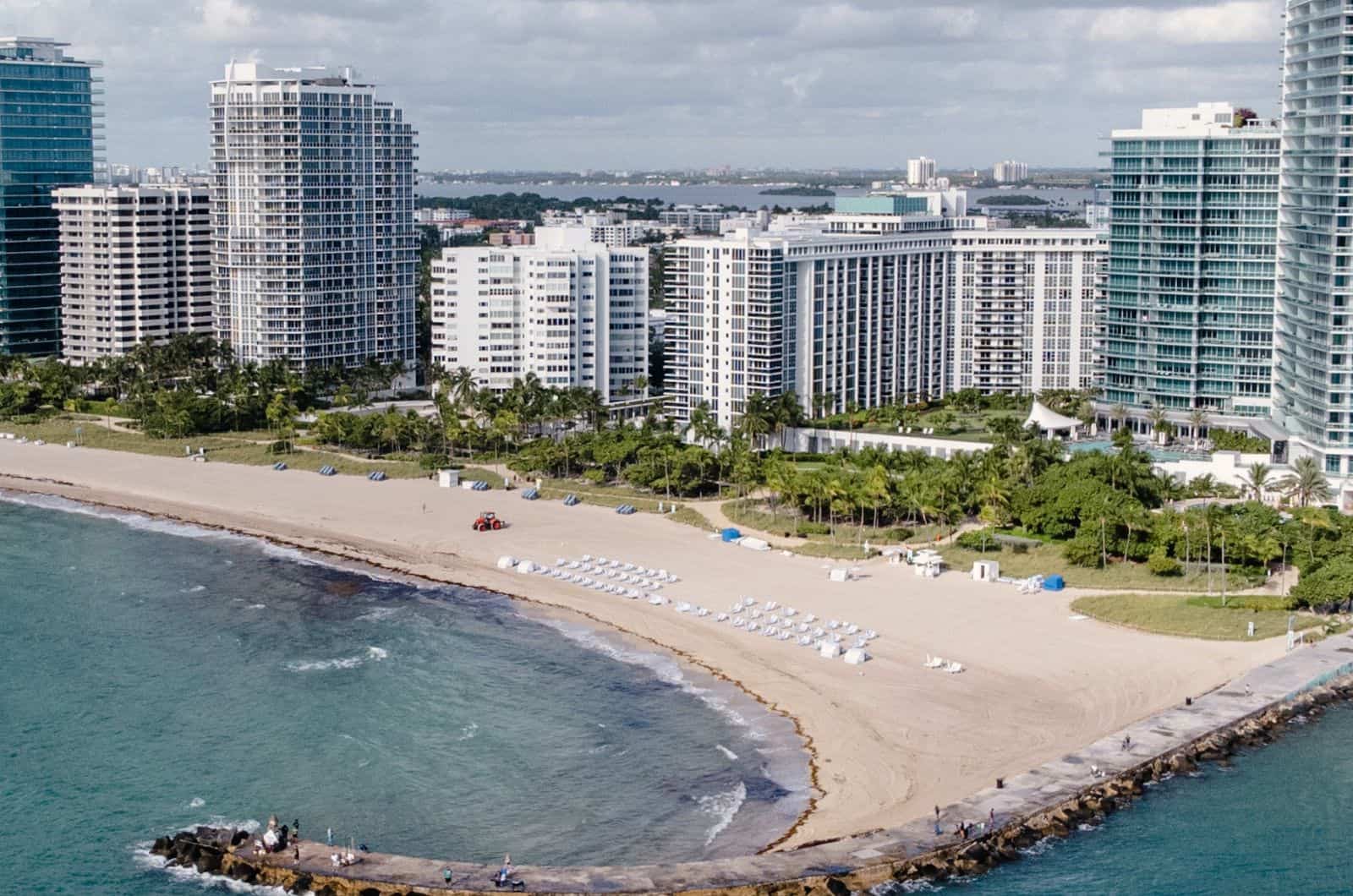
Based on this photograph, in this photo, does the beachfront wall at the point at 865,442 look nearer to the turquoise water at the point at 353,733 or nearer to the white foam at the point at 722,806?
the turquoise water at the point at 353,733

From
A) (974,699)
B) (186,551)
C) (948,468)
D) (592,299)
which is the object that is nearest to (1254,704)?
(974,699)

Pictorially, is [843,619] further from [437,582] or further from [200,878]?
[200,878]

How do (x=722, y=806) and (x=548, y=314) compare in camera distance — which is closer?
(x=722, y=806)

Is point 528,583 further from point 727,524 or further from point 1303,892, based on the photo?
point 1303,892

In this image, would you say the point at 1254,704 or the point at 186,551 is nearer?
the point at 1254,704

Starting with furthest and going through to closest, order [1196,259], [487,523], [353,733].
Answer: [1196,259] → [487,523] → [353,733]

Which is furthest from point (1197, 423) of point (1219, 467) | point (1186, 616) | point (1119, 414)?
point (1186, 616)

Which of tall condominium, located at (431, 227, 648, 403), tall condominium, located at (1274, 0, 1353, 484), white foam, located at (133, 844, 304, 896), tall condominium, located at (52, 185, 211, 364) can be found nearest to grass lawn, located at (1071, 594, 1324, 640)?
tall condominium, located at (1274, 0, 1353, 484)
